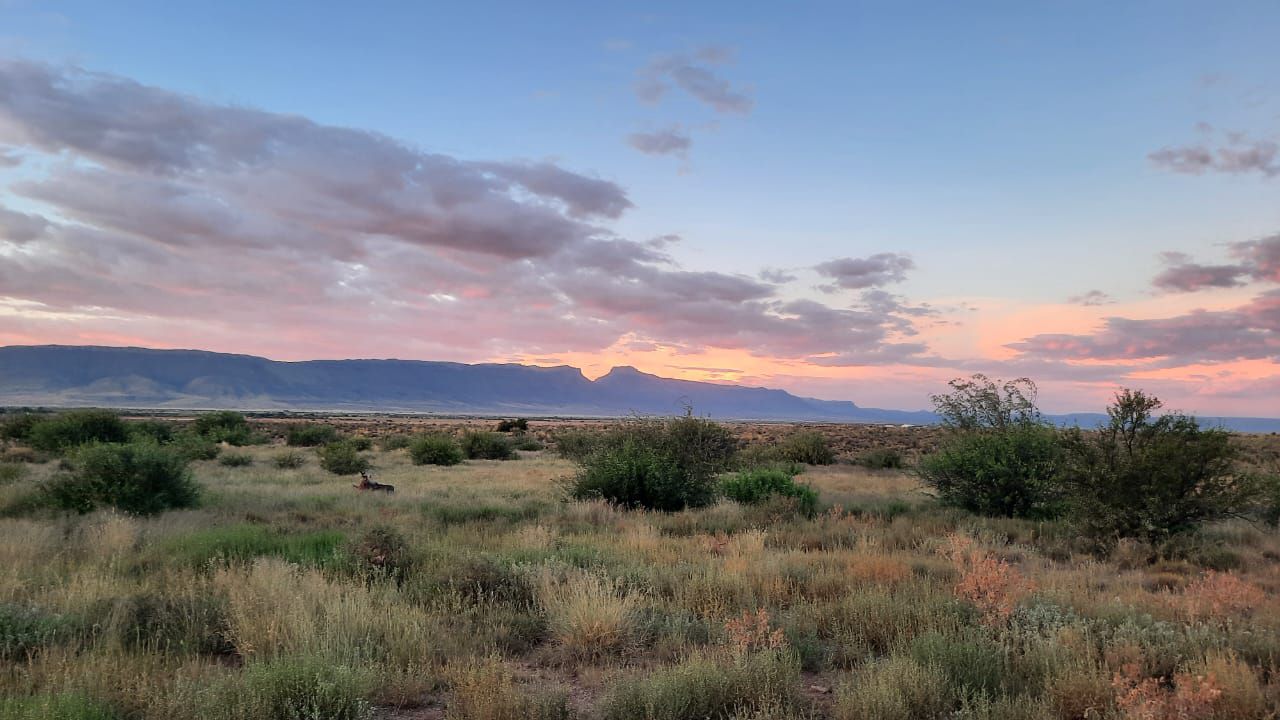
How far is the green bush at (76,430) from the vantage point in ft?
97.6

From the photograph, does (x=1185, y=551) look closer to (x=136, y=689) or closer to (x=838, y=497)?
(x=838, y=497)

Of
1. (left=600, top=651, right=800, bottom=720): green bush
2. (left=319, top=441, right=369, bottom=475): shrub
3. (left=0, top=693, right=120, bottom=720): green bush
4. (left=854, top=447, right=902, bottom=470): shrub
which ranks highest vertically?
(left=600, top=651, right=800, bottom=720): green bush

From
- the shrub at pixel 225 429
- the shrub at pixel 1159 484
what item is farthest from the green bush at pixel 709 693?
the shrub at pixel 225 429

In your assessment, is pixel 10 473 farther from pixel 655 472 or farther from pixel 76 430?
pixel 655 472

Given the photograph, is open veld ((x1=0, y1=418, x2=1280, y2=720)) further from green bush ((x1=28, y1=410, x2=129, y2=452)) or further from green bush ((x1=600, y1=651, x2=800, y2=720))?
green bush ((x1=28, y1=410, x2=129, y2=452))

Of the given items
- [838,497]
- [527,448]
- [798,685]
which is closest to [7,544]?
[798,685]

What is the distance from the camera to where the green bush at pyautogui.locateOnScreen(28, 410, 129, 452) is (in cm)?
2975

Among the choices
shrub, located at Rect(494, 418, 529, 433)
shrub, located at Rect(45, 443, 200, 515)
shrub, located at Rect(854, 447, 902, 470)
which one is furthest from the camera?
shrub, located at Rect(494, 418, 529, 433)

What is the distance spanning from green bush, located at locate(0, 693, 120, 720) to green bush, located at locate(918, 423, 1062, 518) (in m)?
16.1

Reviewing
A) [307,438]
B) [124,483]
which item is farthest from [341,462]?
[307,438]

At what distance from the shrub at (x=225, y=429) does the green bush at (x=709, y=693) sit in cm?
3882

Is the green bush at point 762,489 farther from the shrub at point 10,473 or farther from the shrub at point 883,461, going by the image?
the shrub at point 10,473

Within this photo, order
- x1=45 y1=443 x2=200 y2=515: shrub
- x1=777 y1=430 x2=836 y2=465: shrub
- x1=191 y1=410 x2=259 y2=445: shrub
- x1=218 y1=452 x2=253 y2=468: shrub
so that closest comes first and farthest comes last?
x1=45 y1=443 x2=200 y2=515: shrub, x1=218 y1=452 x2=253 y2=468: shrub, x1=777 y1=430 x2=836 y2=465: shrub, x1=191 y1=410 x2=259 y2=445: shrub

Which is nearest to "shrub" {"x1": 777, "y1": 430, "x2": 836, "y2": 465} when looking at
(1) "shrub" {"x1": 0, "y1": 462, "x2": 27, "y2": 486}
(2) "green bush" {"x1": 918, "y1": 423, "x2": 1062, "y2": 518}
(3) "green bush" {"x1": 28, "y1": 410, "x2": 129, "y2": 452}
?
(2) "green bush" {"x1": 918, "y1": 423, "x2": 1062, "y2": 518}
